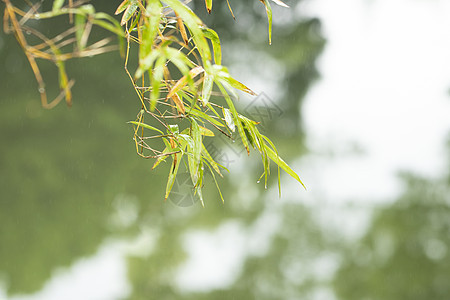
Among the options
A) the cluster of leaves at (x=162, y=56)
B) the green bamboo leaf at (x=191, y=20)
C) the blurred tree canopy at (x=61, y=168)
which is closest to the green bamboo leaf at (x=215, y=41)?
the cluster of leaves at (x=162, y=56)

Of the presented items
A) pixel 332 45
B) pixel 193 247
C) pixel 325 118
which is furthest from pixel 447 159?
pixel 193 247

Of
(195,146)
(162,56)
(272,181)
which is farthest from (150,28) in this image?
(272,181)

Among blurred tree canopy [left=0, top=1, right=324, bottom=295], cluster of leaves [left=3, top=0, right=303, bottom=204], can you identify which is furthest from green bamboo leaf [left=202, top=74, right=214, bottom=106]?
blurred tree canopy [left=0, top=1, right=324, bottom=295]

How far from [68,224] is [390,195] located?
301 cm

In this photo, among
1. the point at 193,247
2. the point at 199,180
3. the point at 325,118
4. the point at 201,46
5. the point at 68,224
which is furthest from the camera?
the point at 325,118

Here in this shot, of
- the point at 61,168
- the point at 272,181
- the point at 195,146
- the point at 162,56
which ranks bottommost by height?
the point at 61,168

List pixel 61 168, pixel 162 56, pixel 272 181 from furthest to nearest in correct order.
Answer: pixel 272 181, pixel 61 168, pixel 162 56

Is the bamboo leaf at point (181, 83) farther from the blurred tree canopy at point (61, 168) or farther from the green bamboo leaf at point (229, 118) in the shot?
the blurred tree canopy at point (61, 168)

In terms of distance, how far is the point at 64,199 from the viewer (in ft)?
14.1

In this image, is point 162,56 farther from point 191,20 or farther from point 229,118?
point 229,118

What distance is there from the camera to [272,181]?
4.70 m

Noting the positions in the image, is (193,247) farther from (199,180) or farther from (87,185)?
(199,180)

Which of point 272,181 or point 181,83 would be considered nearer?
point 181,83

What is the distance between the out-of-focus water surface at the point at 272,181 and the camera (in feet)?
14.1
